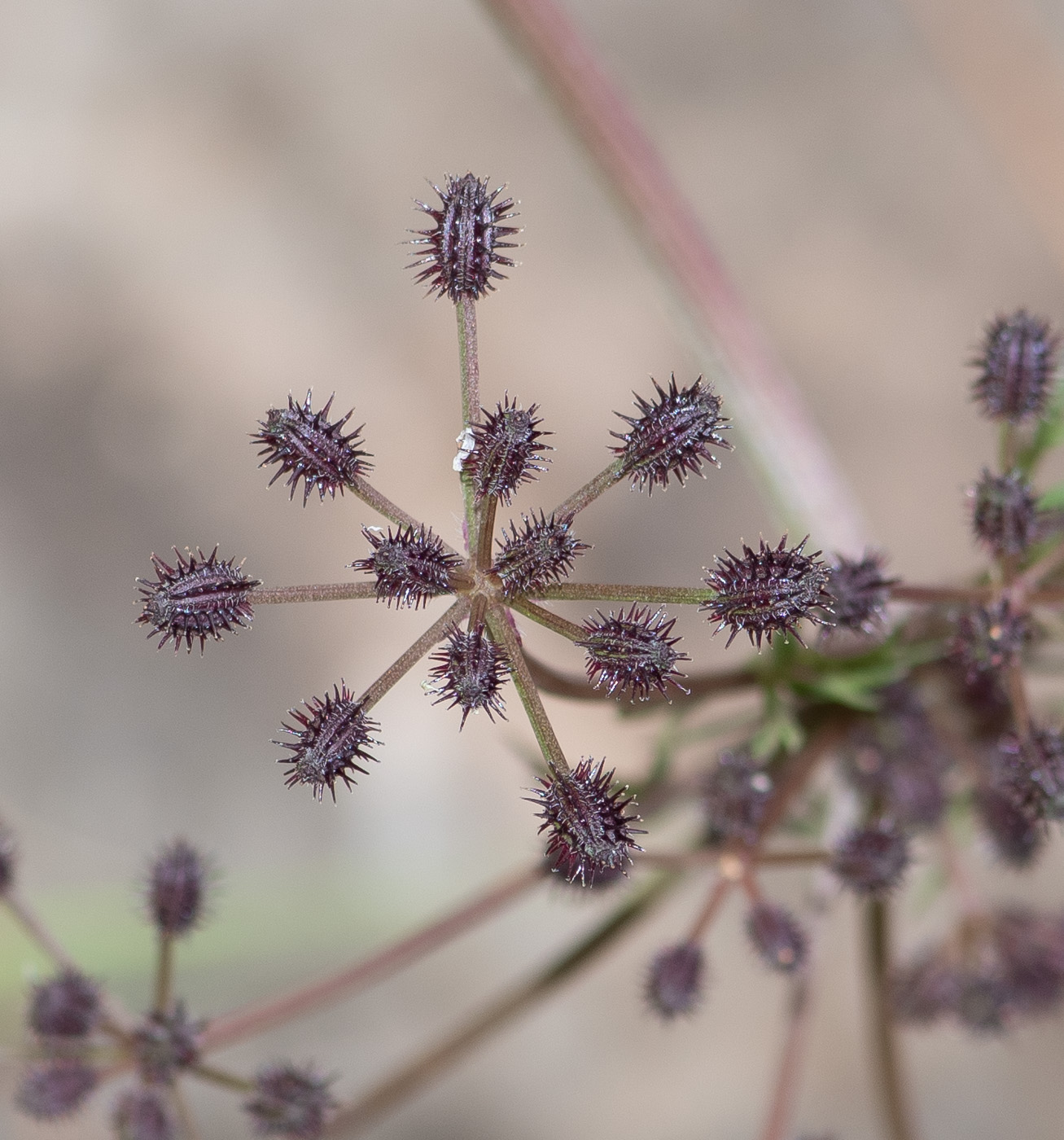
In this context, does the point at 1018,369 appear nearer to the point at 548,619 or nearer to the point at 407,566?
the point at 548,619

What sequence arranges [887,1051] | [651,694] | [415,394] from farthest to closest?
[415,394], [887,1051], [651,694]

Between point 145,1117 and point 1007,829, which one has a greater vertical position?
point 1007,829

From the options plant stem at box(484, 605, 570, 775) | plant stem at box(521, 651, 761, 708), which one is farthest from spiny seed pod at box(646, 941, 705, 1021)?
plant stem at box(484, 605, 570, 775)

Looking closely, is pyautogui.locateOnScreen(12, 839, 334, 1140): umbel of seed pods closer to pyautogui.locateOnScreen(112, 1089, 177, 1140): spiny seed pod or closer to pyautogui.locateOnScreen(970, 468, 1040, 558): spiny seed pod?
pyautogui.locateOnScreen(112, 1089, 177, 1140): spiny seed pod

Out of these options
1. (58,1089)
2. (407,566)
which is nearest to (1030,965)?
(407,566)

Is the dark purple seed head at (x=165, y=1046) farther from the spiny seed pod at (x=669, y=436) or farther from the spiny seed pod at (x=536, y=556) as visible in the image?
the spiny seed pod at (x=669, y=436)
